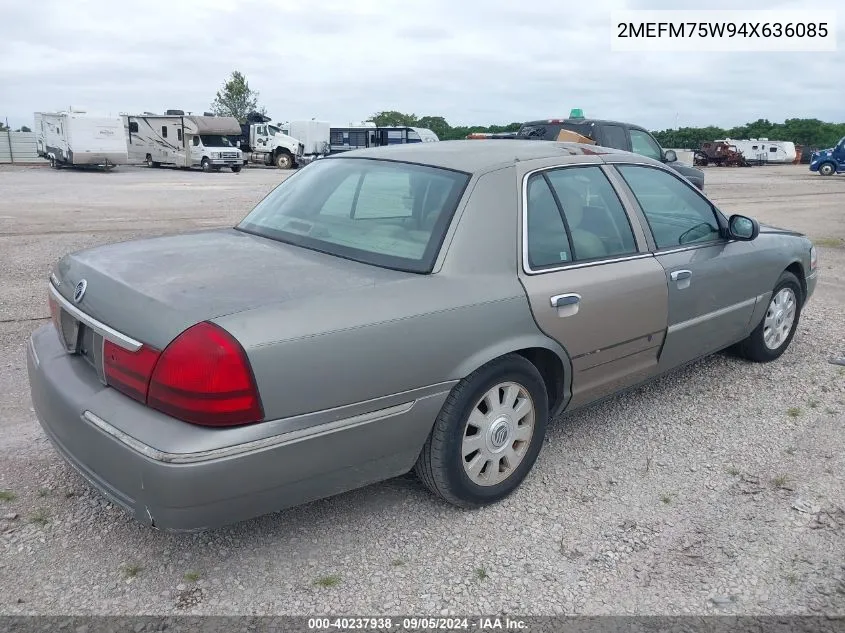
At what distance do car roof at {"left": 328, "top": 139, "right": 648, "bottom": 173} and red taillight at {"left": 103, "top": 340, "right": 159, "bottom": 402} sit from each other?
161 centimetres

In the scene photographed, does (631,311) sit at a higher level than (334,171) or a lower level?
lower

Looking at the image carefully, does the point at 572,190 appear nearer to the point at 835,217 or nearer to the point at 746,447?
the point at 746,447

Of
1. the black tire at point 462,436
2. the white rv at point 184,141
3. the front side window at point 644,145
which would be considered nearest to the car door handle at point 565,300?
the black tire at point 462,436

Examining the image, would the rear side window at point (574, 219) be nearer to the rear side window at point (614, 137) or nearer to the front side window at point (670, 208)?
the front side window at point (670, 208)

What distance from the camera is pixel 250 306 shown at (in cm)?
250

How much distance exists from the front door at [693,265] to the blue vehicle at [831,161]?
35.5 meters

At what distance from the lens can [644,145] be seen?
13.2m

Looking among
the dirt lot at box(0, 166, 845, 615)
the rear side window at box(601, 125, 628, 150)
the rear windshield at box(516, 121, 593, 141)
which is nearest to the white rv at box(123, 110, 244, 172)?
the rear windshield at box(516, 121, 593, 141)

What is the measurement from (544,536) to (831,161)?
38.3 m

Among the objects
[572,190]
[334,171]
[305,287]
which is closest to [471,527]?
[305,287]

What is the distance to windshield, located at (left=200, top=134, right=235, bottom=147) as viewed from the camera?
33.3 metres

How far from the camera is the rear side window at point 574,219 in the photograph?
3359 mm

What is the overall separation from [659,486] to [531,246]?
4.22 feet

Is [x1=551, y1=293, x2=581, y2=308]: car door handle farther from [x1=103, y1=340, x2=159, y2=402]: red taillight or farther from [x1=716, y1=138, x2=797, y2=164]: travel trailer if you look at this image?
[x1=716, y1=138, x2=797, y2=164]: travel trailer
